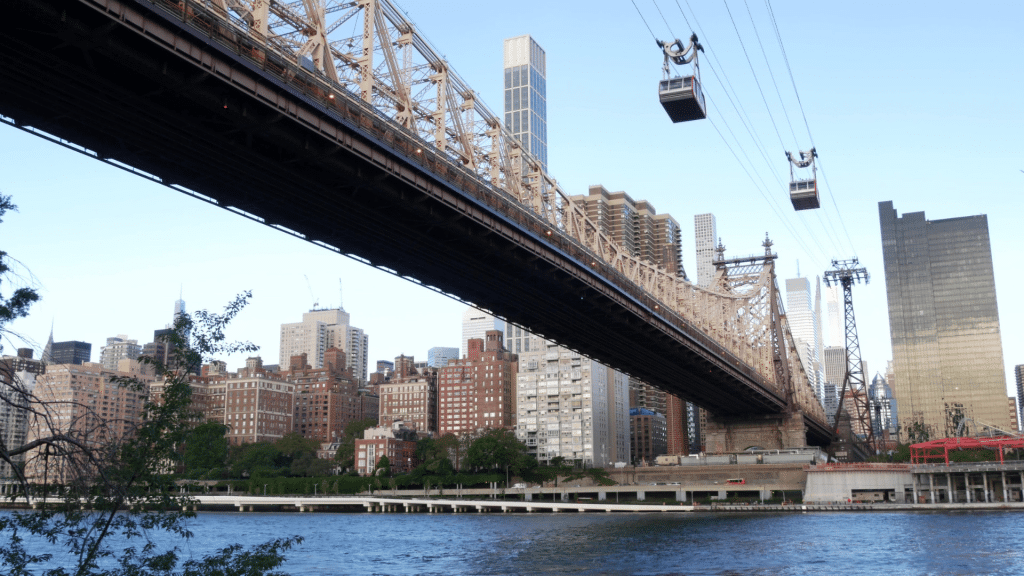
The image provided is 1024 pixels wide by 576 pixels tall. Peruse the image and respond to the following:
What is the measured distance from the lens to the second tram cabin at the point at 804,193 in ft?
166

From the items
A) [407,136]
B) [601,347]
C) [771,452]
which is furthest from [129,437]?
[771,452]

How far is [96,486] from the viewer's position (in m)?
13.7

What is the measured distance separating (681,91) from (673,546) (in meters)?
28.9

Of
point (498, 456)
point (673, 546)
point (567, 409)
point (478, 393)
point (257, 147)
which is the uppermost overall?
point (478, 393)

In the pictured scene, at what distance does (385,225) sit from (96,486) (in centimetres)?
2866

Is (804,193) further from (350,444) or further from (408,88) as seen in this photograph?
(350,444)

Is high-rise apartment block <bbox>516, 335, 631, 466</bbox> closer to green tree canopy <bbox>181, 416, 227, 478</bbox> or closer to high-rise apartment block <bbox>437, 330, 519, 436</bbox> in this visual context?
high-rise apartment block <bbox>437, 330, 519, 436</bbox>

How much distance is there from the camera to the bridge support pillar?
367 feet

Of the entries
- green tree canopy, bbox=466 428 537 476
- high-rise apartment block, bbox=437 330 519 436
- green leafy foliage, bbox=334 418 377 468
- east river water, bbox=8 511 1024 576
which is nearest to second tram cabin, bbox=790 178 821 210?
east river water, bbox=8 511 1024 576

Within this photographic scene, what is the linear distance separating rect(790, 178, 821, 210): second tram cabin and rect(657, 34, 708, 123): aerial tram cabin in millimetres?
Result: 20922

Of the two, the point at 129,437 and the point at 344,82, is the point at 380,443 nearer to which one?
the point at 344,82

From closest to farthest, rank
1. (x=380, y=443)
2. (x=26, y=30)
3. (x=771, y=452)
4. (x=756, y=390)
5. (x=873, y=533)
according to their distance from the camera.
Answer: (x=26, y=30) → (x=873, y=533) → (x=756, y=390) → (x=771, y=452) → (x=380, y=443)

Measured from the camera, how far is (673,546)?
168 ft

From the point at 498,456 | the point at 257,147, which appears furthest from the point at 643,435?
the point at 257,147
